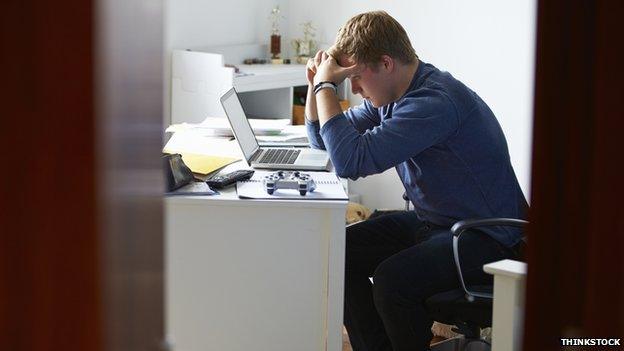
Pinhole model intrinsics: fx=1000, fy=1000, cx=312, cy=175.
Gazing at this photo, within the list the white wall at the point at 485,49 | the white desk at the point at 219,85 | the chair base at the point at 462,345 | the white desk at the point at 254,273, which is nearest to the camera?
the white desk at the point at 254,273

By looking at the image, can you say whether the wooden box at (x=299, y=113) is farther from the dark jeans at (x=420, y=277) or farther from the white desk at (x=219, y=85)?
the dark jeans at (x=420, y=277)

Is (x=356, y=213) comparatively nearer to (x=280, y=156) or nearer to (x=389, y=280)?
(x=280, y=156)

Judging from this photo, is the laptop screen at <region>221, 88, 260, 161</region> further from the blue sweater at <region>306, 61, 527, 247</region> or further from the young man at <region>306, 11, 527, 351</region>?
the blue sweater at <region>306, 61, 527, 247</region>

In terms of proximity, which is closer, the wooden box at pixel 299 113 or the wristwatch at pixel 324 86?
the wristwatch at pixel 324 86

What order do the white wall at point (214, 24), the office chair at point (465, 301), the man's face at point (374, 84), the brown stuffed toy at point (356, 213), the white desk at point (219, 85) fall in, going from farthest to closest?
the white wall at point (214, 24) → the white desk at point (219, 85) → the brown stuffed toy at point (356, 213) → the man's face at point (374, 84) → the office chair at point (465, 301)

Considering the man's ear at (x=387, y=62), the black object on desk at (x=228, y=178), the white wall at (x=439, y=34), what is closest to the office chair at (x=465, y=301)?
the man's ear at (x=387, y=62)

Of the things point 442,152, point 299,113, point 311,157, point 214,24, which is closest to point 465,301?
point 442,152

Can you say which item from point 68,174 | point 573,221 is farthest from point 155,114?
point 573,221

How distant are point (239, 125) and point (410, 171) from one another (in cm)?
65

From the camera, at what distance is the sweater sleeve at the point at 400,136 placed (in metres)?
2.74

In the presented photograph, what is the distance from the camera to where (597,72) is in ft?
2.31

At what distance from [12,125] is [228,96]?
2666 mm

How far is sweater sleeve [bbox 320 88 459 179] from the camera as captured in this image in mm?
2742

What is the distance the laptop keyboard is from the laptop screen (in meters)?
0.05
